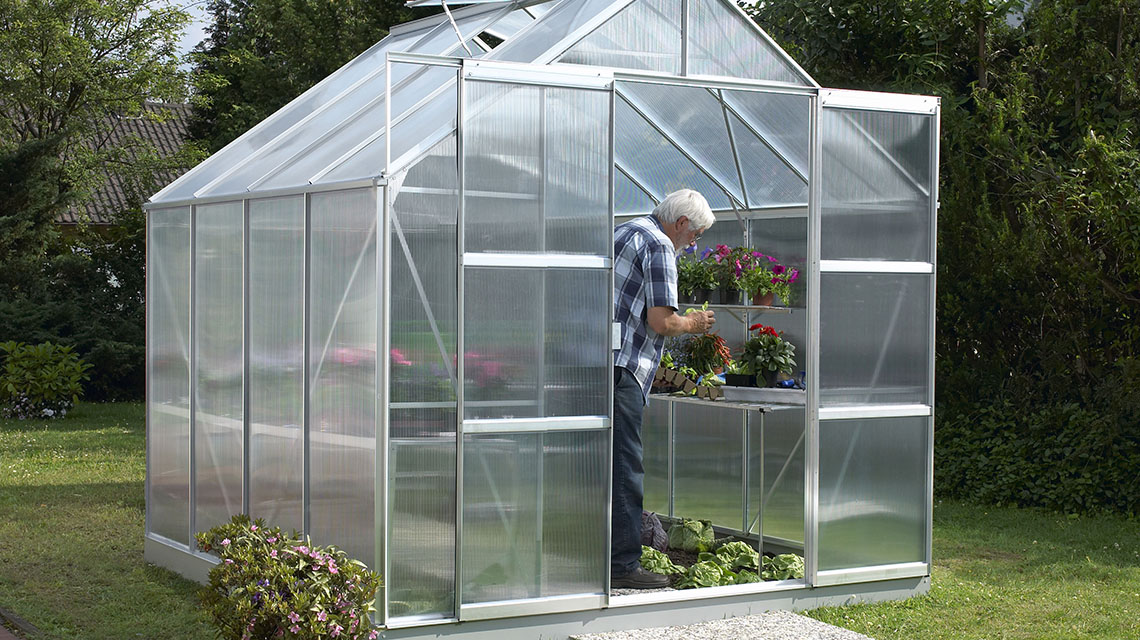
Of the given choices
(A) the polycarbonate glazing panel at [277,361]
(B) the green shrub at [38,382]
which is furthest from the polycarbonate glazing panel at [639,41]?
(B) the green shrub at [38,382]

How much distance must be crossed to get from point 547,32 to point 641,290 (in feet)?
4.77

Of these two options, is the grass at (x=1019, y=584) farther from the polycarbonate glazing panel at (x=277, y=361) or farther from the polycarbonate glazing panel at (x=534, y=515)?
the polycarbonate glazing panel at (x=277, y=361)

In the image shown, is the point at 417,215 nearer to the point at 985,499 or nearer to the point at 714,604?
the point at 714,604

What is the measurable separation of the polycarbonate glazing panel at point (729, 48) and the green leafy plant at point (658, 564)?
9.09 feet

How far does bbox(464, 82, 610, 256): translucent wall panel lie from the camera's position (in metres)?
6.12

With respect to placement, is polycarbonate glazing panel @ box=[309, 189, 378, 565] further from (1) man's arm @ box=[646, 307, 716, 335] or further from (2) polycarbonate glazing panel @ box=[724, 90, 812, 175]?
(2) polycarbonate glazing panel @ box=[724, 90, 812, 175]

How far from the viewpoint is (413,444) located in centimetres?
595

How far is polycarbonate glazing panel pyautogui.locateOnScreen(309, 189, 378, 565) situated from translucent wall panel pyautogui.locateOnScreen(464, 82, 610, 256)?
1.81 feet

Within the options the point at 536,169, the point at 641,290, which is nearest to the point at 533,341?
the point at 536,169

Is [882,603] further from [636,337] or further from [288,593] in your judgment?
[288,593]

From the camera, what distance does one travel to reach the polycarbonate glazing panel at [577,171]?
6.31 m

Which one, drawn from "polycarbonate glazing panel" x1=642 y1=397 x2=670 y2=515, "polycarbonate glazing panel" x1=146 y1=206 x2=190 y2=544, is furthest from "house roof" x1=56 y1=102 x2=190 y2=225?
"polycarbonate glazing panel" x1=642 y1=397 x2=670 y2=515

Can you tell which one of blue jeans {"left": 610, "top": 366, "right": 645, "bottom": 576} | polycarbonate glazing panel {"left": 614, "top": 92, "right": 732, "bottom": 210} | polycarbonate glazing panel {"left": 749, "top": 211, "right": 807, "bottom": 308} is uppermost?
polycarbonate glazing panel {"left": 614, "top": 92, "right": 732, "bottom": 210}

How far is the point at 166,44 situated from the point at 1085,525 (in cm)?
1731
